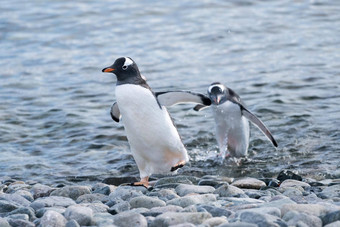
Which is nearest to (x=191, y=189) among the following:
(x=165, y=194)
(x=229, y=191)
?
(x=165, y=194)

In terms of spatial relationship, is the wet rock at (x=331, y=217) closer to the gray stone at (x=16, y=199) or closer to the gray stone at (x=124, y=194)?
the gray stone at (x=124, y=194)

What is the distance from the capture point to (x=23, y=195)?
6211mm

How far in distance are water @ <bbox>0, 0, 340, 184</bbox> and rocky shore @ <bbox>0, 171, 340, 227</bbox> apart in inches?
54.5

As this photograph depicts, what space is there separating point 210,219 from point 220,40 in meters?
10.2

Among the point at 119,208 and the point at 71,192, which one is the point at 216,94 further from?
the point at 119,208

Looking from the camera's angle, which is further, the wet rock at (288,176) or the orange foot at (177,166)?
the orange foot at (177,166)

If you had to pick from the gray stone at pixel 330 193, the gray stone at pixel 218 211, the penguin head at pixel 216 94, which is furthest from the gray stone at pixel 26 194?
the penguin head at pixel 216 94

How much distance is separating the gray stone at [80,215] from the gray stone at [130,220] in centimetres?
21

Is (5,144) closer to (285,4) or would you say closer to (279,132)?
(279,132)

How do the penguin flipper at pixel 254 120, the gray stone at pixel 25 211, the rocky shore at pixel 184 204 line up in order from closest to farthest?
the rocky shore at pixel 184 204, the gray stone at pixel 25 211, the penguin flipper at pixel 254 120

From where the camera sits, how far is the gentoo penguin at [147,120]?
714 centimetres

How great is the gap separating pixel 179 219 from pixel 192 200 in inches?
28.5

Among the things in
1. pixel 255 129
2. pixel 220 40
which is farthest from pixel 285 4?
pixel 255 129

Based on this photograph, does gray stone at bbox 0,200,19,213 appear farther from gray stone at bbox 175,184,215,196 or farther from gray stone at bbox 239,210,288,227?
gray stone at bbox 239,210,288,227
